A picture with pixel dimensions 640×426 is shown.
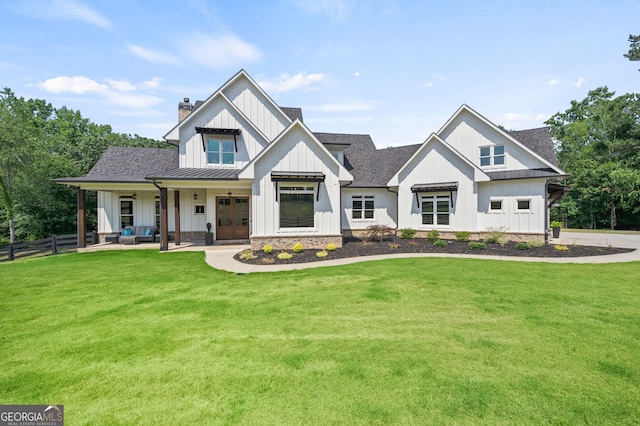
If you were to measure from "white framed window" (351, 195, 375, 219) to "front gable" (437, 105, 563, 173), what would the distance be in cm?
637

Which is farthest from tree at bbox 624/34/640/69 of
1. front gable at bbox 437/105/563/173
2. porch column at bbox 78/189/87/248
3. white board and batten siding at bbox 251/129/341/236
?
porch column at bbox 78/189/87/248

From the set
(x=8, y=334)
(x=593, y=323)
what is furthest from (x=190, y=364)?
(x=593, y=323)

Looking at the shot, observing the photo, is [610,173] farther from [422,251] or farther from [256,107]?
[256,107]

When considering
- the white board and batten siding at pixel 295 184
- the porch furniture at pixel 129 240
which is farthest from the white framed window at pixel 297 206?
the porch furniture at pixel 129 240

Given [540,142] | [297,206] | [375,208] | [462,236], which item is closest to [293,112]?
[375,208]

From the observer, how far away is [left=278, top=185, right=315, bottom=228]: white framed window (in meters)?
13.4

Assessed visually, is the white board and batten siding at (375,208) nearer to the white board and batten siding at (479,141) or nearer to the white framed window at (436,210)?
the white framed window at (436,210)

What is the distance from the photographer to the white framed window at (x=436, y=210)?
16.3 metres

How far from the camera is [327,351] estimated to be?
4.10 m

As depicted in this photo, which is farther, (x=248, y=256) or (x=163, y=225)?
(x=163, y=225)

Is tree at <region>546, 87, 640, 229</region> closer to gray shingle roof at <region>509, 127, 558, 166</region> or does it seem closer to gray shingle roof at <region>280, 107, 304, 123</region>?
gray shingle roof at <region>509, 127, 558, 166</region>

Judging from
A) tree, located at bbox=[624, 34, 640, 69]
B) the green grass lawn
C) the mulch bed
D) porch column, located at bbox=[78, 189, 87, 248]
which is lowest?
the green grass lawn

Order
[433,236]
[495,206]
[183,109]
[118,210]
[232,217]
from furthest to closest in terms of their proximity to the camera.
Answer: [183,109] → [232,217] → [118,210] → [495,206] → [433,236]

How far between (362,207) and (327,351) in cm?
1518
